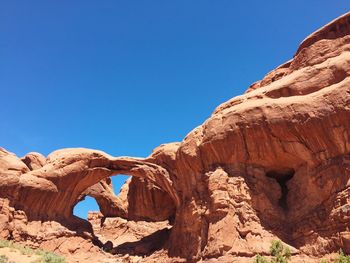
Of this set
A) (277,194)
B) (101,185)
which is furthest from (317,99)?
(101,185)

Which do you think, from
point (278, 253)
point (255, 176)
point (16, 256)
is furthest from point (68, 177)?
point (278, 253)

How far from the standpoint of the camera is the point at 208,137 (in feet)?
79.8

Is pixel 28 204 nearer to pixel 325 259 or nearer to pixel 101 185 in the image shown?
pixel 101 185

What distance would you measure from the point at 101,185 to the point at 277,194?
20877mm

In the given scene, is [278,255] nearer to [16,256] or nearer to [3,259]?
[3,259]

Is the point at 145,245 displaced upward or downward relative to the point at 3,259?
upward

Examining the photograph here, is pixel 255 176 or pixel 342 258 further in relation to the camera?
pixel 255 176

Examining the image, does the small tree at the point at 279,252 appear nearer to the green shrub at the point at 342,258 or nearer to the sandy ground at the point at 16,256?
the green shrub at the point at 342,258

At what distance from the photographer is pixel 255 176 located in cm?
2291

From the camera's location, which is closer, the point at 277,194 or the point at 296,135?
the point at 296,135

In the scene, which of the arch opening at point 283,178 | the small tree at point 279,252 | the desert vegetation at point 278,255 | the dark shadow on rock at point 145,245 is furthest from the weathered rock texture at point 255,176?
the small tree at point 279,252

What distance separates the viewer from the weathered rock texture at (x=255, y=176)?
65.6ft

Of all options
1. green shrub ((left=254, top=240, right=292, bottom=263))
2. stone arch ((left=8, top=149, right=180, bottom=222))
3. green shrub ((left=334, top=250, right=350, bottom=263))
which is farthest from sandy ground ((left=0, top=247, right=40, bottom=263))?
green shrub ((left=334, top=250, right=350, bottom=263))

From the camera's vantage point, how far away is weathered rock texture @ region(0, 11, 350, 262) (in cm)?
1998
